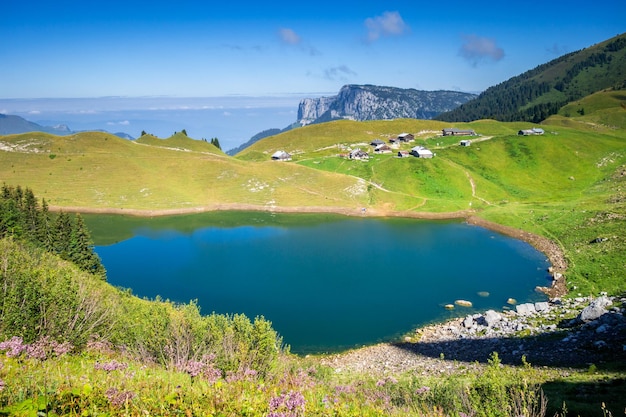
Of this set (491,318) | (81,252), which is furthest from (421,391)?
(81,252)

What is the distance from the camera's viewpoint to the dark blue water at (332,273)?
44.6 meters

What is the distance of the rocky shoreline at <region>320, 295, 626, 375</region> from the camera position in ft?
93.4

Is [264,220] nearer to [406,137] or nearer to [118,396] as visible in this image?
[406,137]

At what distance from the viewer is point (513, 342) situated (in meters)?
34.1

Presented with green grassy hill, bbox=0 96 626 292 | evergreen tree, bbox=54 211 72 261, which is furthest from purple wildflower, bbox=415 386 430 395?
green grassy hill, bbox=0 96 626 292

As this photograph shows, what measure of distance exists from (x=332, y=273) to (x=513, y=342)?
93.7 ft

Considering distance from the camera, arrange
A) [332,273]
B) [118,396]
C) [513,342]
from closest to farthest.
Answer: [118,396] < [513,342] < [332,273]

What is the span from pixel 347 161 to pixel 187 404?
395 ft

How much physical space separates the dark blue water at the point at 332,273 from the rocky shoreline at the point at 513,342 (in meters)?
3.15

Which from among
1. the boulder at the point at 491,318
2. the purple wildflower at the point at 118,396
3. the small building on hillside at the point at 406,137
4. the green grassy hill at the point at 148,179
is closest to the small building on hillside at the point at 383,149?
the small building on hillside at the point at 406,137

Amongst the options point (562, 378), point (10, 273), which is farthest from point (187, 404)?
point (562, 378)

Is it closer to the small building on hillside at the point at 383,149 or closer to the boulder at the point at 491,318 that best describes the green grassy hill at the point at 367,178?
the small building on hillside at the point at 383,149

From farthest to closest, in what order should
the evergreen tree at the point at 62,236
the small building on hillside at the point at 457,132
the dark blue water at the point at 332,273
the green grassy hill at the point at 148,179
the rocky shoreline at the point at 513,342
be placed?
1. the small building on hillside at the point at 457,132
2. the green grassy hill at the point at 148,179
3. the evergreen tree at the point at 62,236
4. the dark blue water at the point at 332,273
5. the rocky shoreline at the point at 513,342

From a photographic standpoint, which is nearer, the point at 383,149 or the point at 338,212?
the point at 338,212
